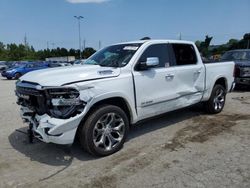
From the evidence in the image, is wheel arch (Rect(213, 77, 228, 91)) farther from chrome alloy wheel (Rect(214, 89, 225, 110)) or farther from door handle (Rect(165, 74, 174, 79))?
door handle (Rect(165, 74, 174, 79))

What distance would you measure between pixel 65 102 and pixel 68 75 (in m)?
0.46

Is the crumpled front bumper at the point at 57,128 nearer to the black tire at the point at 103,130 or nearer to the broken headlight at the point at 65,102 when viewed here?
the broken headlight at the point at 65,102

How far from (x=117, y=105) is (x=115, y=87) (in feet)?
1.45

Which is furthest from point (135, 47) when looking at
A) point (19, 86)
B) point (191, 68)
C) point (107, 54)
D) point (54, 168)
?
point (54, 168)

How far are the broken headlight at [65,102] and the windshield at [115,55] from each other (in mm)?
1218

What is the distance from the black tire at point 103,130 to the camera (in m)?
4.33

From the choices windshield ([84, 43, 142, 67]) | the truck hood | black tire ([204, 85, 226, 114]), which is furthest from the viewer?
black tire ([204, 85, 226, 114])

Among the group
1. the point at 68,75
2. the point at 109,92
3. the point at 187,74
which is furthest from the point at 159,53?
the point at 68,75

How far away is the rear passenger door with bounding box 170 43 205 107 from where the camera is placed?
19.3ft

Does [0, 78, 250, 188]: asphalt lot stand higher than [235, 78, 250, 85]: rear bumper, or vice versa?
[235, 78, 250, 85]: rear bumper

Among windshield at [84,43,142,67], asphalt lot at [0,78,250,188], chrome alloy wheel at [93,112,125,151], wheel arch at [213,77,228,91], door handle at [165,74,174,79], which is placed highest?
windshield at [84,43,142,67]

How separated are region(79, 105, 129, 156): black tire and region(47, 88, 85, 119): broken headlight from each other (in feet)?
1.02

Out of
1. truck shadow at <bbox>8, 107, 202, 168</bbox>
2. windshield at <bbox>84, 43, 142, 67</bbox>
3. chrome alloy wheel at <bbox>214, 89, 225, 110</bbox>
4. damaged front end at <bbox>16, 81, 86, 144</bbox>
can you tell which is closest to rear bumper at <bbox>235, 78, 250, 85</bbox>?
chrome alloy wheel at <bbox>214, 89, 225, 110</bbox>

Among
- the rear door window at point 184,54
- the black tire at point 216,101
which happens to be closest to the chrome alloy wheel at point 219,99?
the black tire at point 216,101
